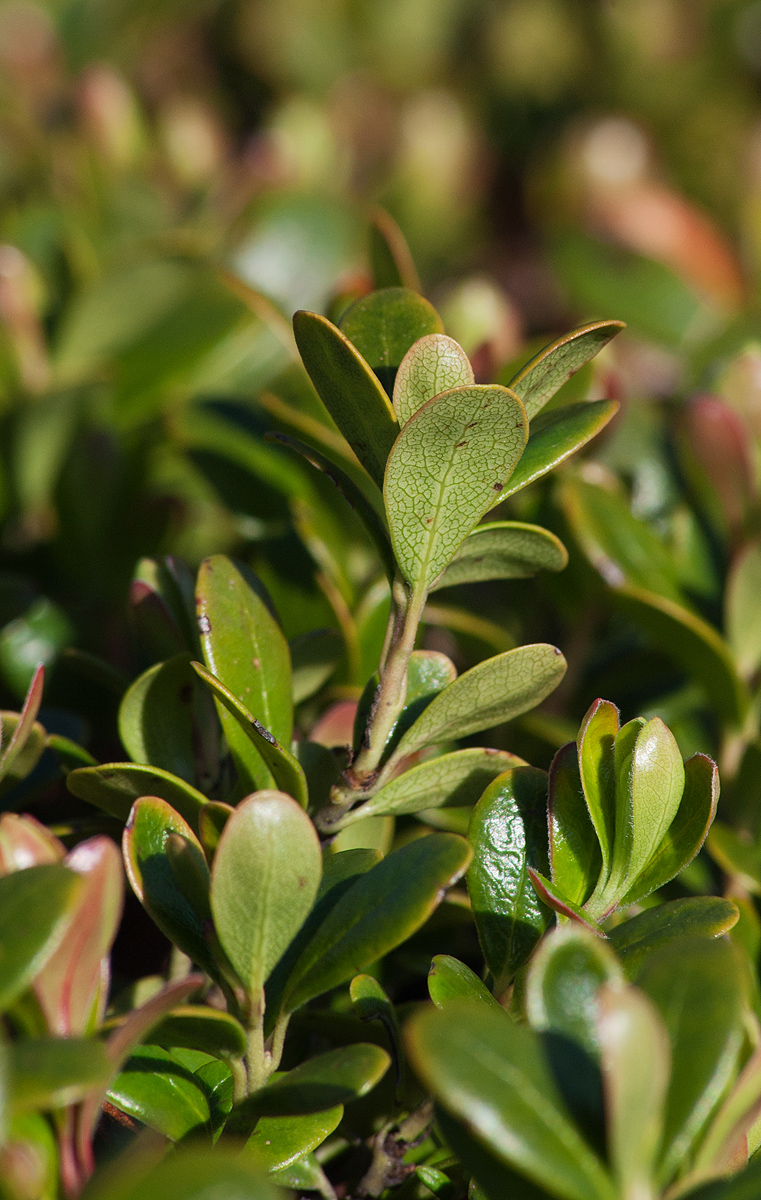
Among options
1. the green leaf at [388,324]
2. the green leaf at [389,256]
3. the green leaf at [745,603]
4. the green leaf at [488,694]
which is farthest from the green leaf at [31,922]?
the green leaf at [745,603]

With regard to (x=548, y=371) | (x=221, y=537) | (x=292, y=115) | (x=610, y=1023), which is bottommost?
(x=221, y=537)

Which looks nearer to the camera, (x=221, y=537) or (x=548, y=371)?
(x=548, y=371)

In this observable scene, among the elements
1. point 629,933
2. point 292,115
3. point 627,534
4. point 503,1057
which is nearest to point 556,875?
point 629,933

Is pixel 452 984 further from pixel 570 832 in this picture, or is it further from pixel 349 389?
pixel 349 389

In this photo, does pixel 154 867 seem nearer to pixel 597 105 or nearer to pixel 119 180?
pixel 119 180

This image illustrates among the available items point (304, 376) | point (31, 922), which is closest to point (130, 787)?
point (31, 922)

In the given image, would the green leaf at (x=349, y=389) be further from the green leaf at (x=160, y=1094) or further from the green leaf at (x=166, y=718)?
the green leaf at (x=160, y=1094)
